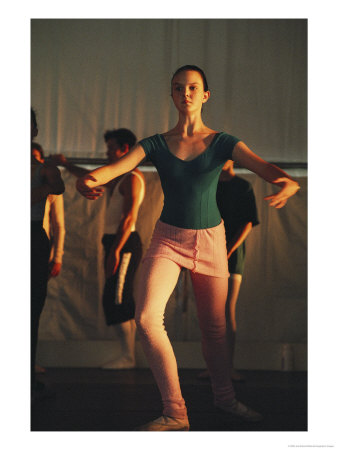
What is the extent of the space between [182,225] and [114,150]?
158 centimetres

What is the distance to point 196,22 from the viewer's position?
3.70m

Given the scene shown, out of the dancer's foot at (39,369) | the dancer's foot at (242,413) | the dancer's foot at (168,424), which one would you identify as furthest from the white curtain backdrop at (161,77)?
the dancer's foot at (168,424)

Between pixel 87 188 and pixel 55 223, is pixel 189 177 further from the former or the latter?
pixel 55 223

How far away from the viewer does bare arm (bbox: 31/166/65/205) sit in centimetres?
300

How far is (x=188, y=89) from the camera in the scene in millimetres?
2570

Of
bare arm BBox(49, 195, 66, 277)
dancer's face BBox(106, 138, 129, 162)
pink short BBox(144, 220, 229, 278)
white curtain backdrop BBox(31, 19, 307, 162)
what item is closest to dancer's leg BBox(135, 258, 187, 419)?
pink short BBox(144, 220, 229, 278)

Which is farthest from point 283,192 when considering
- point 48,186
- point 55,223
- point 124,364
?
point 124,364

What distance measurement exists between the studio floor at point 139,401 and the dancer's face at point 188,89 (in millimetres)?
1506

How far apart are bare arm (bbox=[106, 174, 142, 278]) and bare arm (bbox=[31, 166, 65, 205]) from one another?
32.3 inches

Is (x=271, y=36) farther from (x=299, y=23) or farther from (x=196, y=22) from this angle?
(x=196, y=22)
